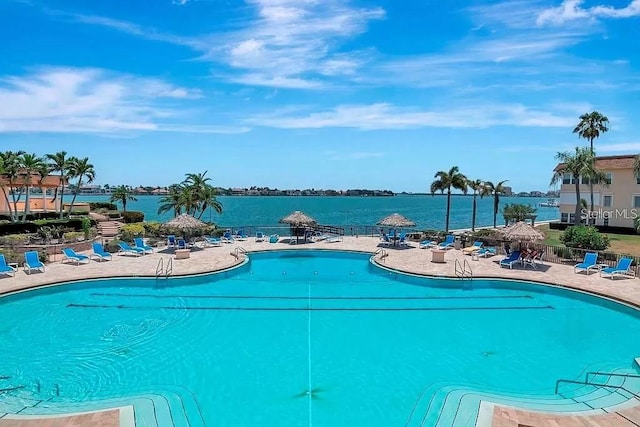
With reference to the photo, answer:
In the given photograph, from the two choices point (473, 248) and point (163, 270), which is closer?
point (163, 270)

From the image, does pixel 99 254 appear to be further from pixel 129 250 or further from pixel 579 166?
pixel 579 166

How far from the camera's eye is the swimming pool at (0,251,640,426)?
833cm

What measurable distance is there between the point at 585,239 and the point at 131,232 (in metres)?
24.7

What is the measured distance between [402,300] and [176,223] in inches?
542

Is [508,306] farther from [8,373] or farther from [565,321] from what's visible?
[8,373]

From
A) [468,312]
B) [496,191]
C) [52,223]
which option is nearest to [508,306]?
[468,312]

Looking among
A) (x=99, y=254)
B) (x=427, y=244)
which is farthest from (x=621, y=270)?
(x=99, y=254)

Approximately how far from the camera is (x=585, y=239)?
20.7m

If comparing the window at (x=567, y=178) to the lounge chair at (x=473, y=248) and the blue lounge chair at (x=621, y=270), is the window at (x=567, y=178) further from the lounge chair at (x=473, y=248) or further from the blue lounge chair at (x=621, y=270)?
the blue lounge chair at (x=621, y=270)

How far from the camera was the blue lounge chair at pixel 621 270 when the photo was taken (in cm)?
1756

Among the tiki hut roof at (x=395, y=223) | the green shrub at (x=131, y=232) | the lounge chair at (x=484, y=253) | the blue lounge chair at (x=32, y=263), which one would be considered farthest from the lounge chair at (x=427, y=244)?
the blue lounge chair at (x=32, y=263)

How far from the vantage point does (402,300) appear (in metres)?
15.6

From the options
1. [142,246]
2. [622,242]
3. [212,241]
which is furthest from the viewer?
[622,242]

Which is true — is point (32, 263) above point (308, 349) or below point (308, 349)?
above
